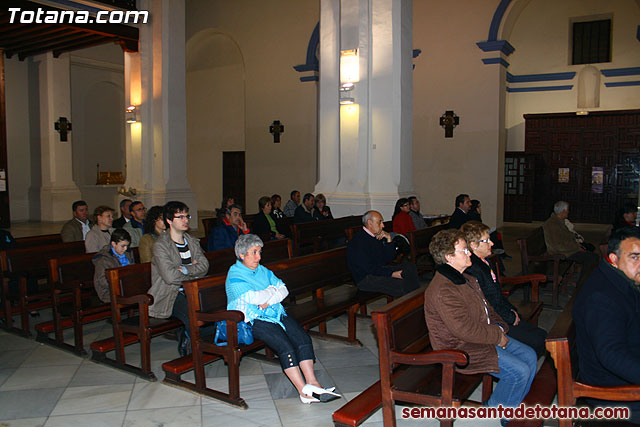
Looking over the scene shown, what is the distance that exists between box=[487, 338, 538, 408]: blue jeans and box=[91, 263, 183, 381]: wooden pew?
275cm

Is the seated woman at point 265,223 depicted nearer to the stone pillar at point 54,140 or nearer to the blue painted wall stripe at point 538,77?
the stone pillar at point 54,140

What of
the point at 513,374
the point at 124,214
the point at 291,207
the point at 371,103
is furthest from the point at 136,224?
the point at 513,374

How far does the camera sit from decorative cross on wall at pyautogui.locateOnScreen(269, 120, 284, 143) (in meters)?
18.0

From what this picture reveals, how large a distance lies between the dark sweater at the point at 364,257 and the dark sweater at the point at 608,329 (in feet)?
9.58

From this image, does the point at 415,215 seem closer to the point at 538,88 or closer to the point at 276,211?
the point at 276,211

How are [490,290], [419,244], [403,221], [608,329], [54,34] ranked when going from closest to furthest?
[608,329], [490,290], [419,244], [403,221], [54,34]

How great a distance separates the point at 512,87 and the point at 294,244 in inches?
499

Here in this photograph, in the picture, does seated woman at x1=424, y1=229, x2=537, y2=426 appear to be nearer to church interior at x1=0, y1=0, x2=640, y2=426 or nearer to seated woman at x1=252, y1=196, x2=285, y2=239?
church interior at x1=0, y1=0, x2=640, y2=426

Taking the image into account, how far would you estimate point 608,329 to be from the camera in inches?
108

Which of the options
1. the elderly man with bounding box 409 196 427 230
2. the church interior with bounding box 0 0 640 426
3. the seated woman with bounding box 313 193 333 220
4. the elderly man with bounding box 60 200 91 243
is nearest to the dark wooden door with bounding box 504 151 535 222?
the church interior with bounding box 0 0 640 426

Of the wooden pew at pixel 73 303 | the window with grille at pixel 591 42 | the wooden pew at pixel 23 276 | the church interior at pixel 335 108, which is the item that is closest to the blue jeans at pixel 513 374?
the wooden pew at pixel 73 303

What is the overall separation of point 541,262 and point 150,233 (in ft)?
17.9

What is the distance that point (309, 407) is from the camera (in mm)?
4000

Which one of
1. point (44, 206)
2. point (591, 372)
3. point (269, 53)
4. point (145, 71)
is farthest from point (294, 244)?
point (44, 206)
